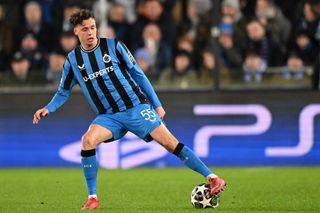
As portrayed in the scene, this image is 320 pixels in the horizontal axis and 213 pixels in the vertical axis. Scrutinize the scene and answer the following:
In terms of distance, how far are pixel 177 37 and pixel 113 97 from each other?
18.7ft

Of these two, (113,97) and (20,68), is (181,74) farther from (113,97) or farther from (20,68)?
(113,97)

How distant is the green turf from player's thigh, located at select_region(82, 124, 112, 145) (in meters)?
0.64

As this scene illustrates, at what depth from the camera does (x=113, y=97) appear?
326 inches

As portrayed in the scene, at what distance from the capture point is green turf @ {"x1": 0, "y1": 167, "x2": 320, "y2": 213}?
820 cm

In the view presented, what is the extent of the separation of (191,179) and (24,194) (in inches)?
107

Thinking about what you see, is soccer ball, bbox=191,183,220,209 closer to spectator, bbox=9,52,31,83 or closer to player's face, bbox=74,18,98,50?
player's face, bbox=74,18,98,50

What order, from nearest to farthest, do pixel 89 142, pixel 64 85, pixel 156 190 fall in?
pixel 89 142
pixel 64 85
pixel 156 190

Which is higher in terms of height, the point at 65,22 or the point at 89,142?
the point at 65,22

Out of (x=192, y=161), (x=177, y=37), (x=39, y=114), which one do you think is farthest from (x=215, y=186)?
(x=177, y=37)

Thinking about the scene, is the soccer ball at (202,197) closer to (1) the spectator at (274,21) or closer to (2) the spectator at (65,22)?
(1) the spectator at (274,21)

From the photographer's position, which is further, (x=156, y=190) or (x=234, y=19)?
(x=234, y=19)

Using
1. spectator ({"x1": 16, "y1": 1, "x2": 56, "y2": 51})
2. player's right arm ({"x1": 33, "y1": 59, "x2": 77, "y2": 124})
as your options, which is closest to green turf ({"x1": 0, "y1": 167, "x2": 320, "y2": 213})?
player's right arm ({"x1": 33, "y1": 59, "x2": 77, "y2": 124})

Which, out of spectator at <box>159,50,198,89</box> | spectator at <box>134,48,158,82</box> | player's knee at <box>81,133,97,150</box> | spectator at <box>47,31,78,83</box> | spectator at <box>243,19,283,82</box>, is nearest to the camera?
player's knee at <box>81,133,97,150</box>

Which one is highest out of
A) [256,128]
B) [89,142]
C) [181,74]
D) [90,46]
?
[90,46]
